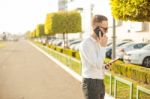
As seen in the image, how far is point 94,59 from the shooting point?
18.4 ft

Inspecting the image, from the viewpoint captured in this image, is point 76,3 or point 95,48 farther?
point 76,3

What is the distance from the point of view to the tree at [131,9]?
34.7 ft

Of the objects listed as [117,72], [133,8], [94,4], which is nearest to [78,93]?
[133,8]

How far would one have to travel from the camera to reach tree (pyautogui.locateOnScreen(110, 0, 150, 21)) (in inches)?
416

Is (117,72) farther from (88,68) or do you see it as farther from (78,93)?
(88,68)

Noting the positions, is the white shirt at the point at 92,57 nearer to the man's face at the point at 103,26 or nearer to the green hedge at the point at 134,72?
the man's face at the point at 103,26

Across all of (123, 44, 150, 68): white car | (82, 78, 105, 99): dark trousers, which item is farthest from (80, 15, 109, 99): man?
(123, 44, 150, 68): white car

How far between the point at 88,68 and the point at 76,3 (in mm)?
97380

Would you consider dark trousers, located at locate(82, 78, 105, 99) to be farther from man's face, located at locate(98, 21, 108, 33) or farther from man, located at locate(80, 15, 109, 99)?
man's face, located at locate(98, 21, 108, 33)

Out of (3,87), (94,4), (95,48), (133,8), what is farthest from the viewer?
(94,4)

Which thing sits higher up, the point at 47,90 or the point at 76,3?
the point at 76,3

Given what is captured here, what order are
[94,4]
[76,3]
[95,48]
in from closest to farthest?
[95,48] < [94,4] < [76,3]

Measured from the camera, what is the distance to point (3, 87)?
14.6 metres

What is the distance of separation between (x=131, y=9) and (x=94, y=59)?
5.73m
